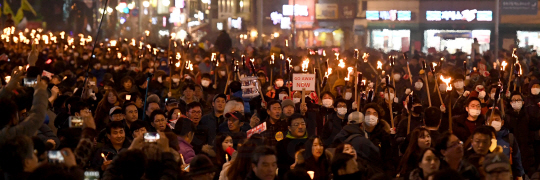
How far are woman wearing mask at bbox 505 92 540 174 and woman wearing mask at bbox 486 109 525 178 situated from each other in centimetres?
160

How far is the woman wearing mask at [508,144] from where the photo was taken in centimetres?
755

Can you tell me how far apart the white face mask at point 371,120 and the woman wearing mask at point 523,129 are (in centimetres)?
260

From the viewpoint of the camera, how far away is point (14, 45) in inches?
1069

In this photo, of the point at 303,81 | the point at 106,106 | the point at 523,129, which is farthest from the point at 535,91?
the point at 106,106

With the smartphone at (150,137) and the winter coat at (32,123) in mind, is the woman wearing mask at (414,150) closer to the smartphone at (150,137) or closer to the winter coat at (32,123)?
the smartphone at (150,137)

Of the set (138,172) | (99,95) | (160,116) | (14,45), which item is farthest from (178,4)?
(138,172)

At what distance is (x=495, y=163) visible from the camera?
18.1 ft

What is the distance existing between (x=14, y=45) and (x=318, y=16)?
20494 mm

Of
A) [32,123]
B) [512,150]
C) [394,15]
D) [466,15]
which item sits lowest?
[512,150]

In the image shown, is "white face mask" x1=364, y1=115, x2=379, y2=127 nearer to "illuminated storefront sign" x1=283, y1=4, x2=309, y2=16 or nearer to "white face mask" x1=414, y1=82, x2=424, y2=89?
"white face mask" x1=414, y1=82, x2=424, y2=89

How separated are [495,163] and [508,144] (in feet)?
7.76

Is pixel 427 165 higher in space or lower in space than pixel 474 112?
lower

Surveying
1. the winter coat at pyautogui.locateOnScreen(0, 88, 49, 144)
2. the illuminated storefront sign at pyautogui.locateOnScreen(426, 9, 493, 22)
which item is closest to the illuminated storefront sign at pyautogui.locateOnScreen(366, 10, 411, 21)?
the illuminated storefront sign at pyautogui.locateOnScreen(426, 9, 493, 22)

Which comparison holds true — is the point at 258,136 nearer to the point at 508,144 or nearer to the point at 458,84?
the point at 508,144
